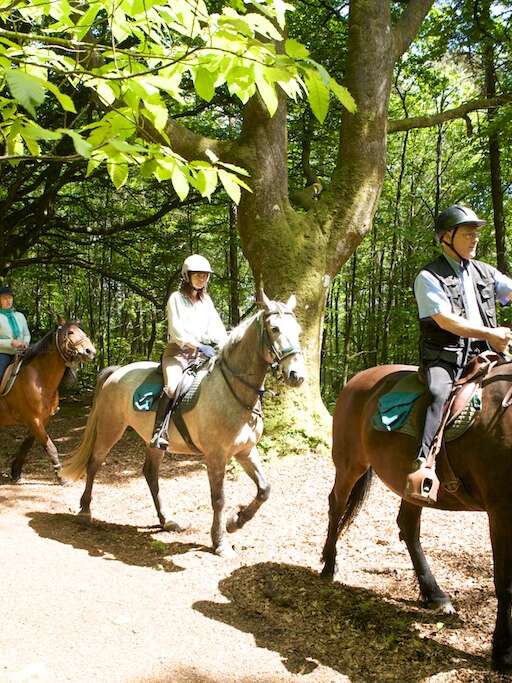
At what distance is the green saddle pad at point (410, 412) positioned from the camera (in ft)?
12.4

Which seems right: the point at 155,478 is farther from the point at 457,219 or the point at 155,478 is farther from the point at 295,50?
the point at 295,50

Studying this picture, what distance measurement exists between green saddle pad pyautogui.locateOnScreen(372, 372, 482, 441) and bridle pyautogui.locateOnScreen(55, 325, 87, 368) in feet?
17.2

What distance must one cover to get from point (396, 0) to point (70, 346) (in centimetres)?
895

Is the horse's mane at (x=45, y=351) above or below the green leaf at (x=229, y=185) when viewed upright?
below

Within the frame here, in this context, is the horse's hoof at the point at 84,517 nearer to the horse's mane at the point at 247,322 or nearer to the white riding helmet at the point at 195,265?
the horse's mane at the point at 247,322

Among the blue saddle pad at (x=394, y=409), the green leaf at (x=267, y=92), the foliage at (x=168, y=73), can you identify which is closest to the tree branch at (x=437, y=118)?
the blue saddle pad at (x=394, y=409)

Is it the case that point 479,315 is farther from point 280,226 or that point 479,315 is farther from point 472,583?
point 280,226

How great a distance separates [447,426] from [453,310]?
75 centimetres

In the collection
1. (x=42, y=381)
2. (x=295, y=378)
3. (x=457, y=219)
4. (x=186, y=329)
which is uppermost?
(x=457, y=219)

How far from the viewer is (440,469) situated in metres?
3.92

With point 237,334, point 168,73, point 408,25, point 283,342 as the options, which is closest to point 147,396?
point 237,334

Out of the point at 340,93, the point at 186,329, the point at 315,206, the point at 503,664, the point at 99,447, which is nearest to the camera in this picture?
the point at 340,93

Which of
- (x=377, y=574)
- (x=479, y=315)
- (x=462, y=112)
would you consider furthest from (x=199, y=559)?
(x=462, y=112)

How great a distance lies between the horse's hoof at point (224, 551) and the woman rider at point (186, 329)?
1.13 meters
